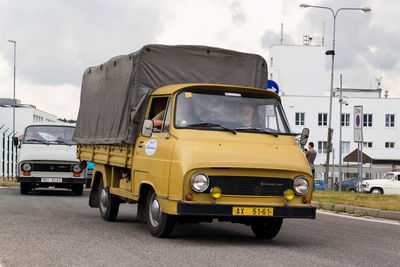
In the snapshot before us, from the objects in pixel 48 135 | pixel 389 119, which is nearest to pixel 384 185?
pixel 48 135

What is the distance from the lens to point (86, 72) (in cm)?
1631

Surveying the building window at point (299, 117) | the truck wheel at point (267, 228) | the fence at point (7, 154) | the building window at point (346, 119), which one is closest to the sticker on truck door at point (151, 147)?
the truck wheel at point (267, 228)

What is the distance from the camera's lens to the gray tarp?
39.7 feet

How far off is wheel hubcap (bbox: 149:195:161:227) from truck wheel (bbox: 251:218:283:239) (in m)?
1.48

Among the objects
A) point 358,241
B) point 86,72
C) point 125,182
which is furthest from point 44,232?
point 86,72

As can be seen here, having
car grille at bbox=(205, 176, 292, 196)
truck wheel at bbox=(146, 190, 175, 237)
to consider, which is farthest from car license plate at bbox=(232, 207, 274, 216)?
truck wheel at bbox=(146, 190, 175, 237)

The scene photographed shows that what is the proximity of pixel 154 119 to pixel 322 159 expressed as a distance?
76.6 meters

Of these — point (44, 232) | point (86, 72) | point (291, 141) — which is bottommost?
point (44, 232)

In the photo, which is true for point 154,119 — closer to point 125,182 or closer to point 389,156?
point 125,182

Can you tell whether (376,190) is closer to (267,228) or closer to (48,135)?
(48,135)

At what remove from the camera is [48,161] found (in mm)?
21609

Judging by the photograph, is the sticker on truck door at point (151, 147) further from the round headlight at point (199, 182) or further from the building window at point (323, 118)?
the building window at point (323, 118)

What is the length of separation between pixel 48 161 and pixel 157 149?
11.5m

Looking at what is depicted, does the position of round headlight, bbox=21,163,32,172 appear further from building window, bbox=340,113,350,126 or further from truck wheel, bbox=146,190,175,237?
building window, bbox=340,113,350,126
